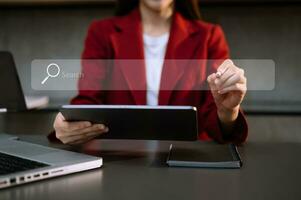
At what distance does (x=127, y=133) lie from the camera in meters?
0.78

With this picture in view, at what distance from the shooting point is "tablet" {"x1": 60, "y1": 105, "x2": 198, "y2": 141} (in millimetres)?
717

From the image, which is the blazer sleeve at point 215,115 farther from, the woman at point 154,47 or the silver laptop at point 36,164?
the silver laptop at point 36,164

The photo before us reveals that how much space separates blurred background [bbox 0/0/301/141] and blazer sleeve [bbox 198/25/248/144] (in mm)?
216

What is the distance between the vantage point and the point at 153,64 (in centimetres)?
127

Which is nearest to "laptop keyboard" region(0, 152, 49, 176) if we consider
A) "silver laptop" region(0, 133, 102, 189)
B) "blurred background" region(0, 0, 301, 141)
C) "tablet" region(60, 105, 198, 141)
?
"silver laptop" region(0, 133, 102, 189)

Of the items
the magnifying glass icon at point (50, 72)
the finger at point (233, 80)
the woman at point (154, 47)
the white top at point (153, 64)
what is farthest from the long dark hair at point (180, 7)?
the finger at point (233, 80)

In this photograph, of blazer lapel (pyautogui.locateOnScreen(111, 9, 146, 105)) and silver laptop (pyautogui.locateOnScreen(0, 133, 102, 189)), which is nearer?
silver laptop (pyautogui.locateOnScreen(0, 133, 102, 189))

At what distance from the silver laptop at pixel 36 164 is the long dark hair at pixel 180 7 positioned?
0.74 m

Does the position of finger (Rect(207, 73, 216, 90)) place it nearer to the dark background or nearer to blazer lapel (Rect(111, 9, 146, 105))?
blazer lapel (Rect(111, 9, 146, 105))

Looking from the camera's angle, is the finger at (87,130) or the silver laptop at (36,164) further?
the finger at (87,130)

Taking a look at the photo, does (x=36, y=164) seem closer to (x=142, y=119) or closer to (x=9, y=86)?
(x=142, y=119)

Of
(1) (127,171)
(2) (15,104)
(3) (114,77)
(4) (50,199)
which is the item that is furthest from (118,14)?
(4) (50,199)

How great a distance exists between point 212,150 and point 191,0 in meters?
0.70

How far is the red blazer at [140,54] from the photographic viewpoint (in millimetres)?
1232
